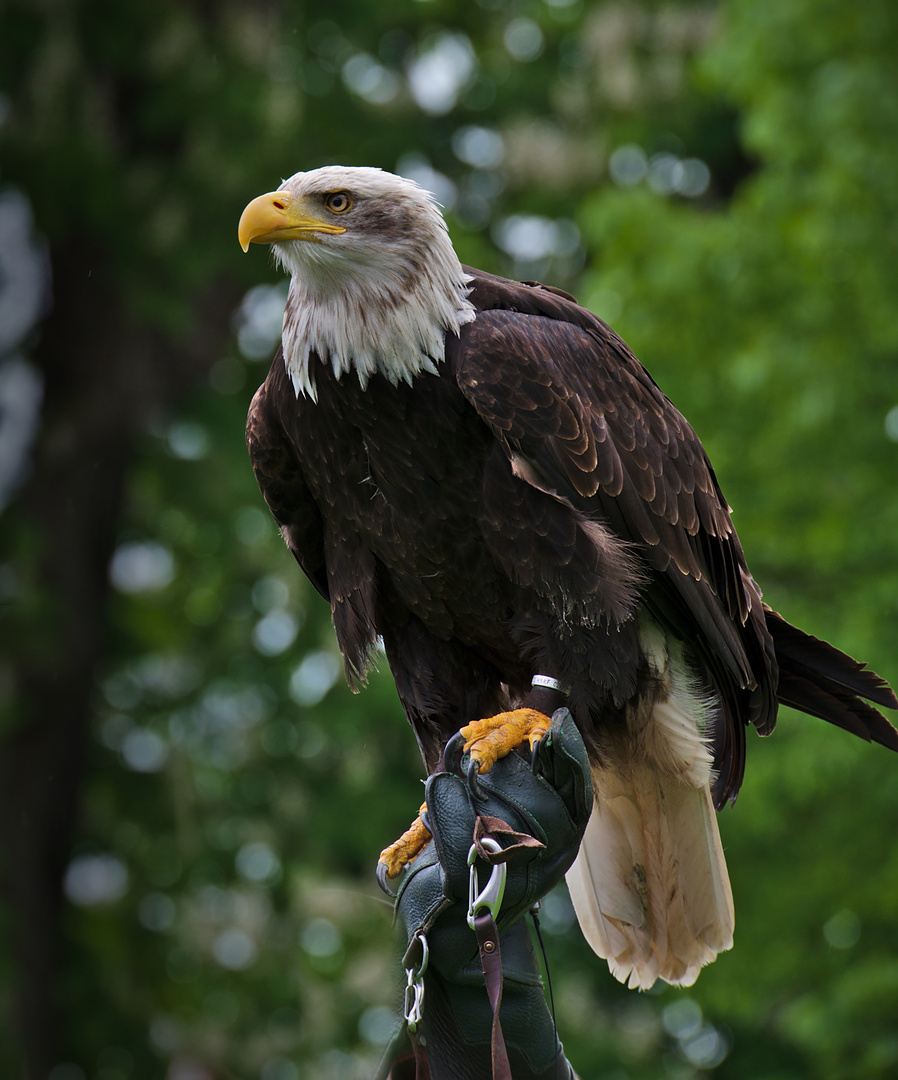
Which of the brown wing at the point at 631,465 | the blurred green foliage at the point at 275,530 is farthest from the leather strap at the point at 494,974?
the blurred green foliage at the point at 275,530

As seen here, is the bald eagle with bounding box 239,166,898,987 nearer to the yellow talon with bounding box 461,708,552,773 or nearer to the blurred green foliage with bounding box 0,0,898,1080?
the yellow talon with bounding box 461,708,552,773

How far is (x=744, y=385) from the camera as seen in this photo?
6.43m

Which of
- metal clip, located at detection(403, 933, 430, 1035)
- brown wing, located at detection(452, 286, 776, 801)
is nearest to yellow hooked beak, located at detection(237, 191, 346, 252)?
brown wing, located at detection(452, 286, 776, 801)

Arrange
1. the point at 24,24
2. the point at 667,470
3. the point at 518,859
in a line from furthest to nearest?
the point at 24,24, the point at 667,470, the point at 518,859

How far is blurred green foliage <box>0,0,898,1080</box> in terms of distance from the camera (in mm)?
6480

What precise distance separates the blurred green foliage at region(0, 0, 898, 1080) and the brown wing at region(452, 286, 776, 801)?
2.74m

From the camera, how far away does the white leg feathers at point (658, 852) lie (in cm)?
335

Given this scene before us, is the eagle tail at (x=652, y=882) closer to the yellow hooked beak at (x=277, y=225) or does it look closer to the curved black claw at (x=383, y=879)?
the curved black claw at (x=383, y=879)

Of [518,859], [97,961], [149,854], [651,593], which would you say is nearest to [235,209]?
[149,854]

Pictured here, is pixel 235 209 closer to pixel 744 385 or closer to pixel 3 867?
pixel 744 385

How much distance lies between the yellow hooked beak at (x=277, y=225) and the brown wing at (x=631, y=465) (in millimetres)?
429

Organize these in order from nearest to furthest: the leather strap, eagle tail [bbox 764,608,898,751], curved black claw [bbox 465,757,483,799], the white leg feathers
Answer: the leather strap, curved black claw [bbox 465,757,483,799], eagle tail [bbox 764,608,898,751], the white leg feathers

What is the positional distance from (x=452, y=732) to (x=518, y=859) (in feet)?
2.40

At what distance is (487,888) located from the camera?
Answer: 2.60 metres
